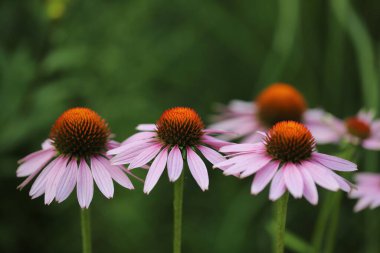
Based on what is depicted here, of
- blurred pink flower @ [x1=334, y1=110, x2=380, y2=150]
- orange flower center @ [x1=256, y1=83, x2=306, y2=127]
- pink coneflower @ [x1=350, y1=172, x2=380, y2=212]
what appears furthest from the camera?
orange flower center @ [x1=256, y1=83, x2=306, y2=127]

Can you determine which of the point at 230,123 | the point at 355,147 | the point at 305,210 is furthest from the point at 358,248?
the point at 355,147

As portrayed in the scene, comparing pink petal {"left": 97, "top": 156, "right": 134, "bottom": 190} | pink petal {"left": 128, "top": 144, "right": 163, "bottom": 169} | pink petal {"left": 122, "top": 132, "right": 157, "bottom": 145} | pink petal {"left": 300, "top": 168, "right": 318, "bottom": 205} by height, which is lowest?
pink petal {"left": 300, "top": 168, "right": 318, "bottom": 205}

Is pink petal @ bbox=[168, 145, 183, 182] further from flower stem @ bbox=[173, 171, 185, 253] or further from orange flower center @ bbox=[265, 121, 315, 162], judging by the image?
orange flower center @ bbox=[265, 121, 315, 162]

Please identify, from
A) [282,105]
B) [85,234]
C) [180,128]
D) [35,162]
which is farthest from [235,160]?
[282,105]

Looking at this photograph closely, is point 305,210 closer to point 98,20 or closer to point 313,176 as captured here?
point 98,20

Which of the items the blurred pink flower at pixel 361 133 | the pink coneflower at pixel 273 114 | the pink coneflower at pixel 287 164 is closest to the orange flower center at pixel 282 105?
the pink coneflower at pixel 273 114

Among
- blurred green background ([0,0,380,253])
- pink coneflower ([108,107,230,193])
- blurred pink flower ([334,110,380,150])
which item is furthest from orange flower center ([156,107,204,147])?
blurred green background ([0,0,380,253])

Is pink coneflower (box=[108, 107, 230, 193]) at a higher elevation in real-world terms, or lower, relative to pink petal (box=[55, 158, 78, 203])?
higher
